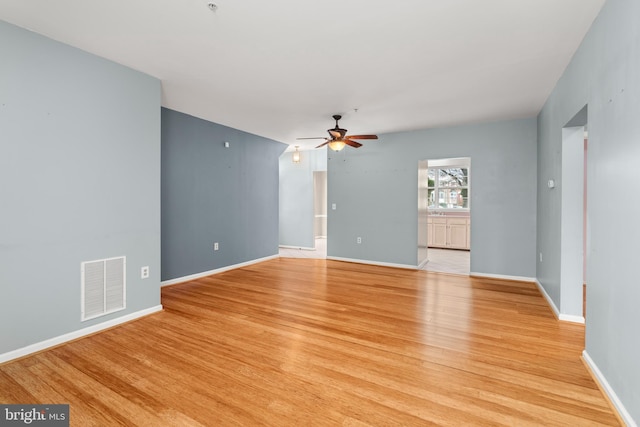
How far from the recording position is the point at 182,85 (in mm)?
3549

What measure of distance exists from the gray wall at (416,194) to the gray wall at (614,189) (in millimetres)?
2470

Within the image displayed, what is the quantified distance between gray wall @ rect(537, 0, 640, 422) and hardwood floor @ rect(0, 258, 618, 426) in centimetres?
36

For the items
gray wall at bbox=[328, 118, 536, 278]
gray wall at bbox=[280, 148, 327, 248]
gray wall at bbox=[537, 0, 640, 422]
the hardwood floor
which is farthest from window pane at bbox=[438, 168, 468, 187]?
gray wall at bbox=[537, 0, 640, 422]

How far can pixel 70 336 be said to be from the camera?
2.68 m

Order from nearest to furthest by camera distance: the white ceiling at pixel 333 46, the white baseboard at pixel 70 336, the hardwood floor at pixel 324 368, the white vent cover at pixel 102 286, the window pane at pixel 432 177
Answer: the hardwood floor at pixel 324 368, the white ceiling at pixel 333 46, the white baseboard at pixel 70 336, the white vent cover at pixel 102 286, the window pane at pixel 432 177

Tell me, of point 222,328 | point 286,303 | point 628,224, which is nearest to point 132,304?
point 222,328

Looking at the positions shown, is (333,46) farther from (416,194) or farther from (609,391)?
(416,194)

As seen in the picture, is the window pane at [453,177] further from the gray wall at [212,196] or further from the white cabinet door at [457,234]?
the gray wall at [212,196]

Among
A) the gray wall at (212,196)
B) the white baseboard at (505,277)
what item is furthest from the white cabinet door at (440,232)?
the gray wall at (212,196)

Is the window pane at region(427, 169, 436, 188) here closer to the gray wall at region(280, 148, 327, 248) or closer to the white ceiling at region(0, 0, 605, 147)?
the gray wall at region(280, 148, 327, 248)

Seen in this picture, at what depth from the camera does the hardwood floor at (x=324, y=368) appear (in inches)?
68.9

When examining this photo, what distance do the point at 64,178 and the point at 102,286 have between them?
1057 mm

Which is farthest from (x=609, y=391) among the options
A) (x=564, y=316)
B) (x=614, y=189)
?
A: (x=564, y=316)

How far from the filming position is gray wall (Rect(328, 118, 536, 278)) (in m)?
4.84
